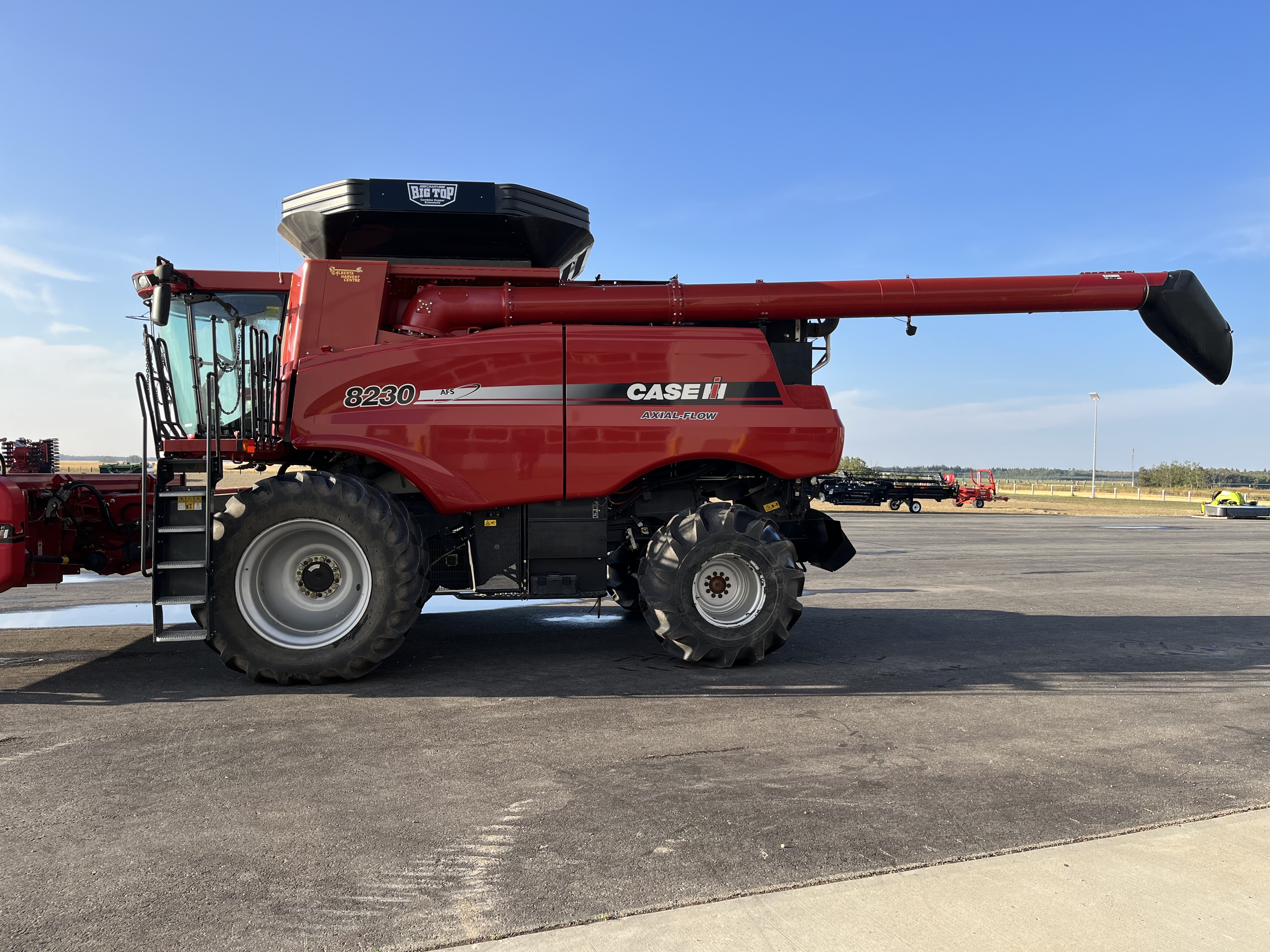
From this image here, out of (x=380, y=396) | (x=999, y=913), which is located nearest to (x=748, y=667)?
(x=380, y=396)

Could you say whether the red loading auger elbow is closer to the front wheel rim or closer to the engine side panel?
the engine side panel

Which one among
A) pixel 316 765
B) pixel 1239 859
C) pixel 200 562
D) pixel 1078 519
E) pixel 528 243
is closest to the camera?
pixel 1239 859

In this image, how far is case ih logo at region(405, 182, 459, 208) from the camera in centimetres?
644

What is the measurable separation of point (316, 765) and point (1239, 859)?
411cm

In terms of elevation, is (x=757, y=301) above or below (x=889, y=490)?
above

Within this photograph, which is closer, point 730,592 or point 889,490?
point 730,592

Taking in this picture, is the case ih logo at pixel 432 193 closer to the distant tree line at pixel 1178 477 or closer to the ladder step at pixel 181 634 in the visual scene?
the ladder step at pixel 181 634

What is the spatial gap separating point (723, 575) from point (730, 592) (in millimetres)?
157

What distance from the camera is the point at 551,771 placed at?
4188 millimetres

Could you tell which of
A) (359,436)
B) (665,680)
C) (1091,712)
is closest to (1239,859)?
(1091,712)

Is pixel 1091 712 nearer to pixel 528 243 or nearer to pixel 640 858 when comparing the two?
pixel 640 858

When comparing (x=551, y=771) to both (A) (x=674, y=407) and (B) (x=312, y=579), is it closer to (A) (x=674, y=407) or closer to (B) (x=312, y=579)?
(B) (x=312, y=579)

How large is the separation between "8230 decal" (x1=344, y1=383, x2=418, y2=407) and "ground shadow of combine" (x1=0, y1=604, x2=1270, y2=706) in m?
2.07

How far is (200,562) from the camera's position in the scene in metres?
5.92
